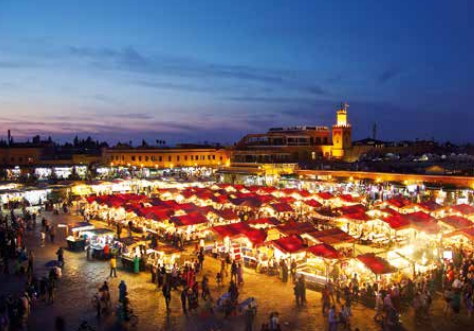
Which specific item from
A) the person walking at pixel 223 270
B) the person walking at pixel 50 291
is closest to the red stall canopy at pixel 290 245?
the person walking at pixel 223 270

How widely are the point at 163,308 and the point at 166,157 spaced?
51.7m

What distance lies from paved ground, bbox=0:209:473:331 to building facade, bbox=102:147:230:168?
4698cm

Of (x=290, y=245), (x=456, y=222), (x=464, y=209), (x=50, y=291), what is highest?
(x=464, y=209)

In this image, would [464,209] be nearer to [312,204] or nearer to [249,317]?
[312,204]

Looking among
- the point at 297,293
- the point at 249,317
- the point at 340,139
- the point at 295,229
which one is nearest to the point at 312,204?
the point at 295,229

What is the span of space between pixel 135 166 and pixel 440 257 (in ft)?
172

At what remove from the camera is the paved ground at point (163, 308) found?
10.7 m

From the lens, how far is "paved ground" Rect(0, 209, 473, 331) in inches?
422

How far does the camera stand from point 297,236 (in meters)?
15.5

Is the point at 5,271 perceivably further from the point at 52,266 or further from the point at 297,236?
the point at 297,236

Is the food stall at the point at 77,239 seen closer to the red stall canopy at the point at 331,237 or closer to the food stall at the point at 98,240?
the food stall at the point at 98,240

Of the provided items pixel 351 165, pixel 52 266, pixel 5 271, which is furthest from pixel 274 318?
pixel 351 165

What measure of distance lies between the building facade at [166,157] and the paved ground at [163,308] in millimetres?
46976

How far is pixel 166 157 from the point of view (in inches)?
2464
